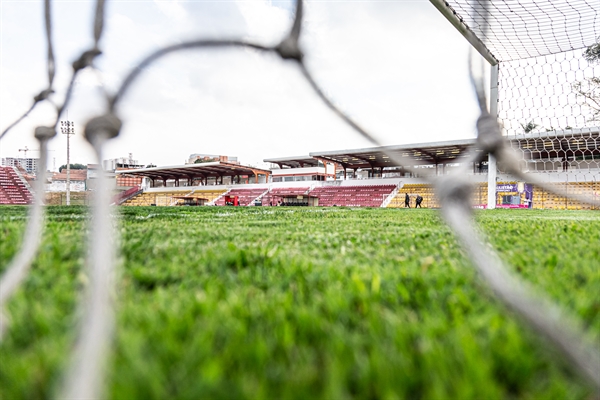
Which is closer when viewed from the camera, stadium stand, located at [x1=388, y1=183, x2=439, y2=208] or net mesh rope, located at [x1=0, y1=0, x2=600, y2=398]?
net mesh rope, located at [x1=0, y1=0, x2=600, y2=398]

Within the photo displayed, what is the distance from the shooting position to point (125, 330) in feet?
2.04

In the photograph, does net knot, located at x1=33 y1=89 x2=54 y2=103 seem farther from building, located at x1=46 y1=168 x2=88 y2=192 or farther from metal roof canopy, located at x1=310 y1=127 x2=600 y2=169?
building, located at x1=46 y1=168 x2=88 y2=192

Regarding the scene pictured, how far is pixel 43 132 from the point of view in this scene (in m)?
1.28

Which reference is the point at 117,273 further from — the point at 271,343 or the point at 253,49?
the point at 253,49

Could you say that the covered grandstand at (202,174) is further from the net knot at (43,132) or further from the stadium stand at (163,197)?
the net knot at (43,132)

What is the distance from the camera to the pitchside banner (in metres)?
15.6

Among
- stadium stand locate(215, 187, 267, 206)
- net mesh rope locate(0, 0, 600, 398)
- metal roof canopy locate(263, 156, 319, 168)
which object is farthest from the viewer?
metal roof canopy locate(263, 156, 319, 168)

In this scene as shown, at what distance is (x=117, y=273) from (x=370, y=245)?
1067 mm

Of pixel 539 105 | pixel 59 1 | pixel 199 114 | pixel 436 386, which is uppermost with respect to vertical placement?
pixel 539 105

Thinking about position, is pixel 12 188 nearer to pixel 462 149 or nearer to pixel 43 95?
pixel 462 149

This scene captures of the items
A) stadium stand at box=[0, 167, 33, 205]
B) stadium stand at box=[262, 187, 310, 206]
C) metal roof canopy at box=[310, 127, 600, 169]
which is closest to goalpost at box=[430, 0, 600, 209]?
metal roof canopy at box=[310, 127, 600, 169]

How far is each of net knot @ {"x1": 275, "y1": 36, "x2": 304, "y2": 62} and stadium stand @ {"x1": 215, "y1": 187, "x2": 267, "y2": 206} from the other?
83.8 ft

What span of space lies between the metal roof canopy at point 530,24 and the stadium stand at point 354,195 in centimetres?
1619

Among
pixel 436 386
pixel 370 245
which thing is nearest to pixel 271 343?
pixel 436 386
